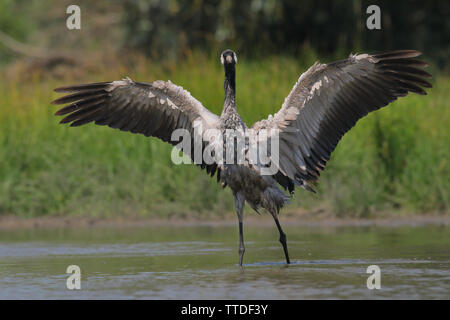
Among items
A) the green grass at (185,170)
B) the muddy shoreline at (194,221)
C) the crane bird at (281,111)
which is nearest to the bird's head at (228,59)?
the crane bird at (281,111)

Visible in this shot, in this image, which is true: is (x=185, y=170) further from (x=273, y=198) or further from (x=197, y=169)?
(x=273, y=198)

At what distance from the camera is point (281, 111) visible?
8.69 metres

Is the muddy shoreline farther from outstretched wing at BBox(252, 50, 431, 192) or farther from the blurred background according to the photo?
outstretched wing at BBox(252, 50, 431, 192)

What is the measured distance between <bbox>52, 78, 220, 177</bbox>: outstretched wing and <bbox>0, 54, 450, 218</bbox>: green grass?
2.94 metres

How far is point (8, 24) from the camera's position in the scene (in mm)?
28328

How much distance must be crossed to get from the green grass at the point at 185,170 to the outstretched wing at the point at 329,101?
2756mm

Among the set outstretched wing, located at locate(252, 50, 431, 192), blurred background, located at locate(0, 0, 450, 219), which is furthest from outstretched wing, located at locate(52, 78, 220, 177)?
blurred background, located at locate(0, 0, 450, 219)

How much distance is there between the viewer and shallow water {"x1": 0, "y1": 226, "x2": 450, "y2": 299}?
275 inches

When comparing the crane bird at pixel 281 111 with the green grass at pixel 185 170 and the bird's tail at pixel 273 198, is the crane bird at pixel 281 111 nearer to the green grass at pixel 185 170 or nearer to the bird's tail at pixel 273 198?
the bird's tail at pixel 273 198

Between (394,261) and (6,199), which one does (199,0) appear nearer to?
(6,199)

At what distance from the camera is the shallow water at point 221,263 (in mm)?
6988

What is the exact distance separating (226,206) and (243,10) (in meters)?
7.43

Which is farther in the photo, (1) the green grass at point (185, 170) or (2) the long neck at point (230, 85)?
(1) the green grass at point (185, 170)

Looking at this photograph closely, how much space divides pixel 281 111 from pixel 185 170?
3.92 meters
